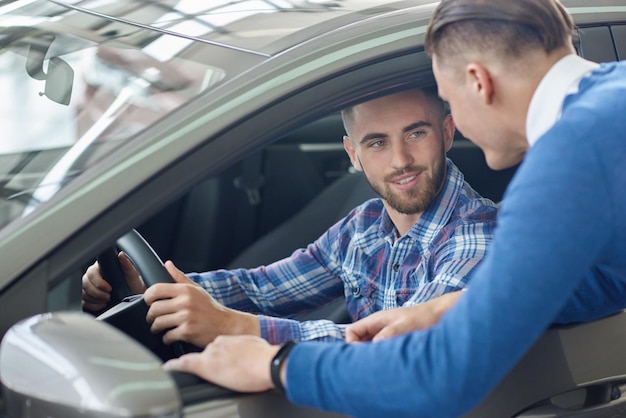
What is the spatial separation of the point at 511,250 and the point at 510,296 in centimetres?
7

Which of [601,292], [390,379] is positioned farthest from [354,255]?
[390,379]

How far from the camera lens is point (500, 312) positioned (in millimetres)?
1375

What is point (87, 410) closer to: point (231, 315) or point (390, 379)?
point (390, 379)

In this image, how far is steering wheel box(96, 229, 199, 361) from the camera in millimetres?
1950

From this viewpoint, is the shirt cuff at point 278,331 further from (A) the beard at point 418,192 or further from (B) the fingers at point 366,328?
(A) the beard at point 418,192

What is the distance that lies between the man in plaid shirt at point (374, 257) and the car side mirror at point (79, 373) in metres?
0.47

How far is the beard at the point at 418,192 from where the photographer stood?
218 centimetres

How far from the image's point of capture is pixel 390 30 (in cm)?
181

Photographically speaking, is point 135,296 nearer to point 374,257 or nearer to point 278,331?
point 278,331

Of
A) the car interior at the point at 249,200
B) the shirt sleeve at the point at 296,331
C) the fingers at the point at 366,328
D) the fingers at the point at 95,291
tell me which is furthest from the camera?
the car interior at the point at 249,200

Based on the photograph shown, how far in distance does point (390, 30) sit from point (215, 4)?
361 millimetres

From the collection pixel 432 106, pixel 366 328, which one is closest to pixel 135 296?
pixel 366 328

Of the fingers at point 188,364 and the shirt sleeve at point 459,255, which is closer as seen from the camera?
the fingers at point 188,364

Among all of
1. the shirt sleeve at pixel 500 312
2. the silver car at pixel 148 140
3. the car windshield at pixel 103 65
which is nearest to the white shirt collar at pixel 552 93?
the shirt sleeve at pixel 500 312
